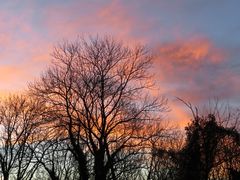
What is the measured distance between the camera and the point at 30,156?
4759cm

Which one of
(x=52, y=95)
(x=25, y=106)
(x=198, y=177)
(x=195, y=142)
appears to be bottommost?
(x=198, y=177)

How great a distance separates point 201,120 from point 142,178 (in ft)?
112

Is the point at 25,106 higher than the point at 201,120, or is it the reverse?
the point at 25,106

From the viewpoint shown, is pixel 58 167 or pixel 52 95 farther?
pixel 58 167

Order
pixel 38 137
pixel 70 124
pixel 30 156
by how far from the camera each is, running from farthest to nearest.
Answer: pixel 30 156
pixel 38 137
pixel 70 124

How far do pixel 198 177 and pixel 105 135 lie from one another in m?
10.2

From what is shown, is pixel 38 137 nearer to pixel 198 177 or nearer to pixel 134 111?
pixel 134 111

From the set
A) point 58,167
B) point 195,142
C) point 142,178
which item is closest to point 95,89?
point 195,142

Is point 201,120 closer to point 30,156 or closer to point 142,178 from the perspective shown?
point 30,156

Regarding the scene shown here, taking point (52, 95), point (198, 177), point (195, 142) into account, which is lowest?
point (198, 177)

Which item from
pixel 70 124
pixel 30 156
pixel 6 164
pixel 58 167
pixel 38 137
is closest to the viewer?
pixel 70 124

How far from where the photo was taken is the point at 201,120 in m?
41.2

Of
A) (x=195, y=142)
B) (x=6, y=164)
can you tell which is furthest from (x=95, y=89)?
(x=6, y=164)

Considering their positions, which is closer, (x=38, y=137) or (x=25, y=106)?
(x=38, y=137)
